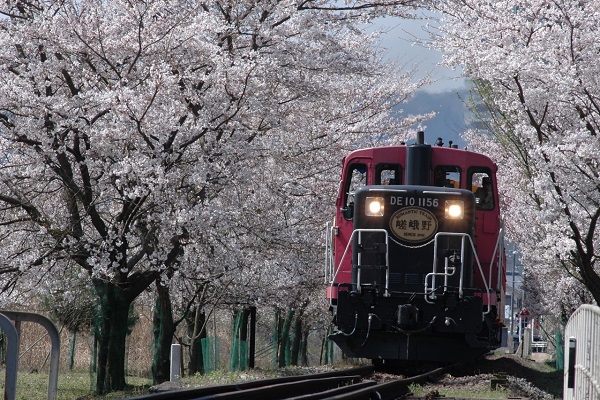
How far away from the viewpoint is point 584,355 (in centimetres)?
674

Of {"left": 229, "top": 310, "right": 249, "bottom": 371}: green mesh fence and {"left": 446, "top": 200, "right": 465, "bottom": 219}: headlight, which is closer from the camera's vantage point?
{"left": 446, "top": 200, "right": 465, "bottom": 219}: headlight

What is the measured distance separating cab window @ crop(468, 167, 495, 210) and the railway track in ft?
9.21

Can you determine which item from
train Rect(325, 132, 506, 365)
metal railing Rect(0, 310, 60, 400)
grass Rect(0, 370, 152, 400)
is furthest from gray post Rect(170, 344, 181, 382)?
metal railing Rect(0, 310, 60, 400)

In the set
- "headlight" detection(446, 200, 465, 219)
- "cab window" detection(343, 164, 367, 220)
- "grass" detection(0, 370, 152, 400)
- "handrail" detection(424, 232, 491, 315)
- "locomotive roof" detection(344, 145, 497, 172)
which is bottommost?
"grass" detection(0, 370, 152, 400)

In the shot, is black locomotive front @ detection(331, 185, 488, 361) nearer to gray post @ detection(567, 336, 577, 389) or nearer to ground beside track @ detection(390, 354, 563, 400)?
ground beside track @ detection(390, 354, 563, 400)

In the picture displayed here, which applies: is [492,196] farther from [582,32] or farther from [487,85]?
[487,85]

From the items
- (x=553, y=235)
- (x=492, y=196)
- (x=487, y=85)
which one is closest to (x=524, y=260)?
(x=487, y=85)

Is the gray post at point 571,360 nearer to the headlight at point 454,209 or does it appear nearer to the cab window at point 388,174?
the headlight at point 454,209

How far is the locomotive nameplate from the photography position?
12.2 m

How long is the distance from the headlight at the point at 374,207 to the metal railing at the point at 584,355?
4396mm

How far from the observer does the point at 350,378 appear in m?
12.0

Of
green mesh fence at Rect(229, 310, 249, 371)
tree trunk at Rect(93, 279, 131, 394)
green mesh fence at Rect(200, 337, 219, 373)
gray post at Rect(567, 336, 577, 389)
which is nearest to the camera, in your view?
gray post at Rect(567, 336, 577, 389)

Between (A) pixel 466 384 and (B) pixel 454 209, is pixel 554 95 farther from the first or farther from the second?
(A) pixel 466 384

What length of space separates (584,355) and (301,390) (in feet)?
14.3
